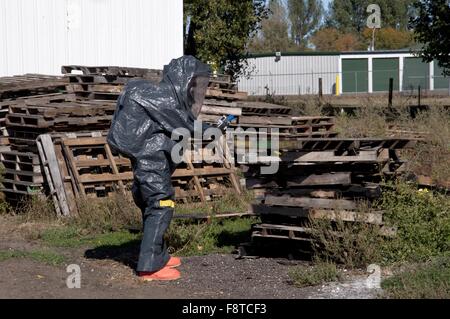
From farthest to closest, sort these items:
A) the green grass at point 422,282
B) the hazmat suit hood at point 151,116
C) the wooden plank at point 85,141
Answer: the wooden plank at point 85,141
the hazmat suit hood at point 151,116
the green grass at point 422,282

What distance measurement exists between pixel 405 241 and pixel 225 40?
20.1m

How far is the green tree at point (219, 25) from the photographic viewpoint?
27047 millimetres

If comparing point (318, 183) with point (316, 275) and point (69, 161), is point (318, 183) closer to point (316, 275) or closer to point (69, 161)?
point (316, 275)

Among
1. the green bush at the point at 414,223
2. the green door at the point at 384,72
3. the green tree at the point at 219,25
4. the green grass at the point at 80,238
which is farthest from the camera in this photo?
the green door at the point at 384,72

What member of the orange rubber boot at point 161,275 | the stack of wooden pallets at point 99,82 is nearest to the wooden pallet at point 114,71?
the stack of wooden pallets at point 99,82

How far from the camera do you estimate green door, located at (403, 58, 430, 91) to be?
54125 millimetres

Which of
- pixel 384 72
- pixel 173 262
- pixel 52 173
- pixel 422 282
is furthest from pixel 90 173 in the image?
pixel 384 72

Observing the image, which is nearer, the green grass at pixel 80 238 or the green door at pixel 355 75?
the green grass at pixel 80 238

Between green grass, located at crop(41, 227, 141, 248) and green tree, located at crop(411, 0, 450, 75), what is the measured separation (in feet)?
49.2

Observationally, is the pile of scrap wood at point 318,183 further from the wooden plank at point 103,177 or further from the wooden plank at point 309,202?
the wooden plank at point 103,177

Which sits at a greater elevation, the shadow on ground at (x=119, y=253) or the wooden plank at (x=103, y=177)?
the wooden plank at (x=103, y=177)

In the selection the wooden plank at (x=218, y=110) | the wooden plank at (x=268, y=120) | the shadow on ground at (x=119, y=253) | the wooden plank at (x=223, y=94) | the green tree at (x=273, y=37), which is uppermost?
the green tree at (x=273, y=37)
